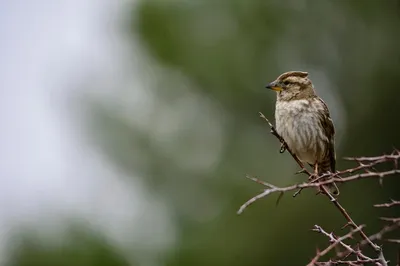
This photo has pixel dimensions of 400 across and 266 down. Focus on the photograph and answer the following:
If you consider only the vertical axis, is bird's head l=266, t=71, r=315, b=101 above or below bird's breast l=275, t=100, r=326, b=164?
above

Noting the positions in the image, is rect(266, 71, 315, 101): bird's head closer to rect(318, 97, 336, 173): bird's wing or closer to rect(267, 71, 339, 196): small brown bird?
rect(267, 71, 339, 196): small brown bird

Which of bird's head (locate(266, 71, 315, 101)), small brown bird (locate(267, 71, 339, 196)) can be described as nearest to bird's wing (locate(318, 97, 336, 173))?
small brown bird (locate(267, 71, 339, 196))

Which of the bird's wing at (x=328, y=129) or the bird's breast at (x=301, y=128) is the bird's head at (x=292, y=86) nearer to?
the bird's breast at (x=301, y=128)

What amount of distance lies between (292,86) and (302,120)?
178 millimetres

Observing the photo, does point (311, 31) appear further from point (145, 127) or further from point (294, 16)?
point (145, 127)

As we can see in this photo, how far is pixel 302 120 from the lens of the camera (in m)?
5.73

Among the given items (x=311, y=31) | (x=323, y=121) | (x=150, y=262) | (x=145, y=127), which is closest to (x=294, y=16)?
(x=311, y=31)

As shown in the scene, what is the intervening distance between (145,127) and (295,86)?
9455 mm

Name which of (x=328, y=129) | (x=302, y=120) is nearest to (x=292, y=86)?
(x=302, y=120)

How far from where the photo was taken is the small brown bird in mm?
5695

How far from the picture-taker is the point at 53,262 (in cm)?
1361

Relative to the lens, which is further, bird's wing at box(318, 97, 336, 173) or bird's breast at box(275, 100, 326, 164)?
bird's wing at box(318, 97, 336, 173)

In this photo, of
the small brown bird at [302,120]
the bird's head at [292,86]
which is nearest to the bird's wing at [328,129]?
the small brown bird at [302,120]

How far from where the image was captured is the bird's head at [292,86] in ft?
18.9
